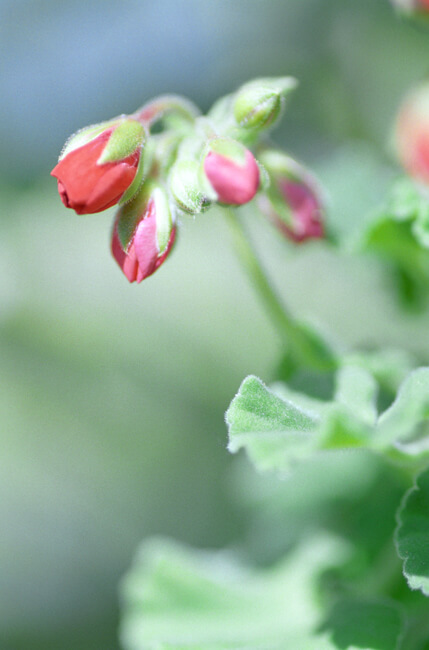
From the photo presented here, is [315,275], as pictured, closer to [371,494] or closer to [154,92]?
[154,92]

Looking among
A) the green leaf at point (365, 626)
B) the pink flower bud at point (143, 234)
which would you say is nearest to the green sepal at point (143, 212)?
the pink flower bud at point (143, 234)

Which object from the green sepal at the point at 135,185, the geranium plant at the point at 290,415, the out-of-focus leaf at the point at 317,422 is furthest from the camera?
the green sepal at the point at 135,185

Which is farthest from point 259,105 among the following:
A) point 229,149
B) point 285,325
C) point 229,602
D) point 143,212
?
point 229,602

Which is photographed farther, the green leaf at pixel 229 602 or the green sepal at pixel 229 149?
the green leaf at pixel 229 602

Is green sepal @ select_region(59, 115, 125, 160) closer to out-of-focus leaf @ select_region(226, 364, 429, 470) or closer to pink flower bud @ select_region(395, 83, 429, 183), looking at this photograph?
out-of-focus leaf @ select_region(226, 364, 429, 470)

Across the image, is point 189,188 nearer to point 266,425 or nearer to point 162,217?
point 162,217

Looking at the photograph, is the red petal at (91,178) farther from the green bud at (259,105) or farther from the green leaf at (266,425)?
the green leaf at (266,425)
